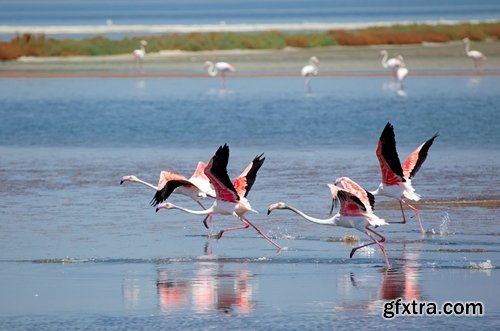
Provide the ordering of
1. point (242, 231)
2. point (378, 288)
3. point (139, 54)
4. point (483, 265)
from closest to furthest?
1. point (378, 288)
2. point (483, 265)
3. point (242, 231)
4. point (139, 54)

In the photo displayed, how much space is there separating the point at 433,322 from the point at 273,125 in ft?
58.4

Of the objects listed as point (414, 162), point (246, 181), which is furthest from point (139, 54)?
point (246, 181)

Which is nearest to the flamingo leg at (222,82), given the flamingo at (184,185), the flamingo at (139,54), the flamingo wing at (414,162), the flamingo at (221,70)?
the flamingo at (221,70)

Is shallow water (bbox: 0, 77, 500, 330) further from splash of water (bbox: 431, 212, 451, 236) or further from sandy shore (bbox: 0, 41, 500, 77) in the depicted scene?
sandy shore (bbox: 0, 41, 500, 77)

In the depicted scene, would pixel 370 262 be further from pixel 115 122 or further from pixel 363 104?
pixel 363 104

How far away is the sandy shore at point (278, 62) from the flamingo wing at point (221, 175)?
1128 inches

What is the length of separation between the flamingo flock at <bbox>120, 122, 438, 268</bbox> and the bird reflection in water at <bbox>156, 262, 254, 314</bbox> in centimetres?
97

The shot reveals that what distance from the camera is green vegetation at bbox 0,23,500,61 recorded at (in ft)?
168

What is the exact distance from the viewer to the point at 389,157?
49.0 ft

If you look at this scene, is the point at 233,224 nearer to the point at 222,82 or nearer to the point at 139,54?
the point at 222,82

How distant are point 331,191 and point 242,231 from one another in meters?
2.31

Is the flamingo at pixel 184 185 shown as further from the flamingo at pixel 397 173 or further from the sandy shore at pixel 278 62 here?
the sandy shore at pixel 278 62

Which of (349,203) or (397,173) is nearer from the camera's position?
(349,203)

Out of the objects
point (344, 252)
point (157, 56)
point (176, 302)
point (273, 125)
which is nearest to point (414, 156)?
point (344, 252)
